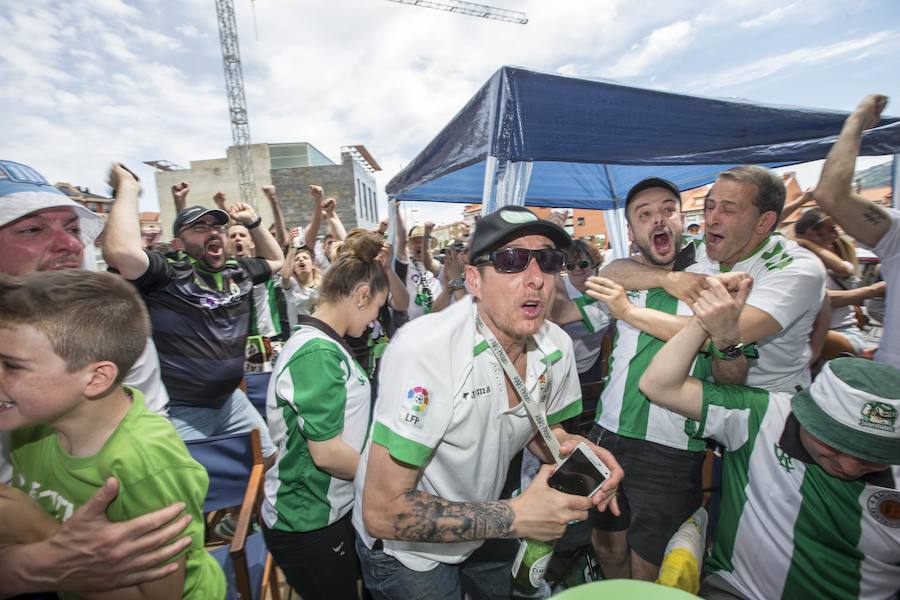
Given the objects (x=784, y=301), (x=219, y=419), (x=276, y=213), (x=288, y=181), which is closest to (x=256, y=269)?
(x=219, y=419)

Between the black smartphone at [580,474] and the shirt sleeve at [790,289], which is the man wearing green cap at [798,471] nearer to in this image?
the shirt sleeve at [790,289]

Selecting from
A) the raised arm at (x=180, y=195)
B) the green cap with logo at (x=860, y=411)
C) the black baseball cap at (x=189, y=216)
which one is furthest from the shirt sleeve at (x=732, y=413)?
the raised arm at (x=180, y=195)

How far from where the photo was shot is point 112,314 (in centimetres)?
131

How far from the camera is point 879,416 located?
1.45m

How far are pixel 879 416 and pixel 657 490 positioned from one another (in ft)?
3.99

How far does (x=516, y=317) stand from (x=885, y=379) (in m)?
1.44

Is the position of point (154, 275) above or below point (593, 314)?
above

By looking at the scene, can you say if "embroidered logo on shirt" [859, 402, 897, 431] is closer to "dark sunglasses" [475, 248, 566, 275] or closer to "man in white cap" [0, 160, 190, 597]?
"dark sunglasses" [475, 248, 566, 275]

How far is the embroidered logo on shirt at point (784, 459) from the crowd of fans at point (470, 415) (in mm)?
10

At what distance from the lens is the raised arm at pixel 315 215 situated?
501cm

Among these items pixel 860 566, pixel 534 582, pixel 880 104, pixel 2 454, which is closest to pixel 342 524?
pixel 534 582

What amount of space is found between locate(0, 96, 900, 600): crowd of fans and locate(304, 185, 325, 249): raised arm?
230 cm

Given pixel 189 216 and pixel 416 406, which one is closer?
pixel 416 406

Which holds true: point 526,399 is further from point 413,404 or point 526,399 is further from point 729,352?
point 729,352
